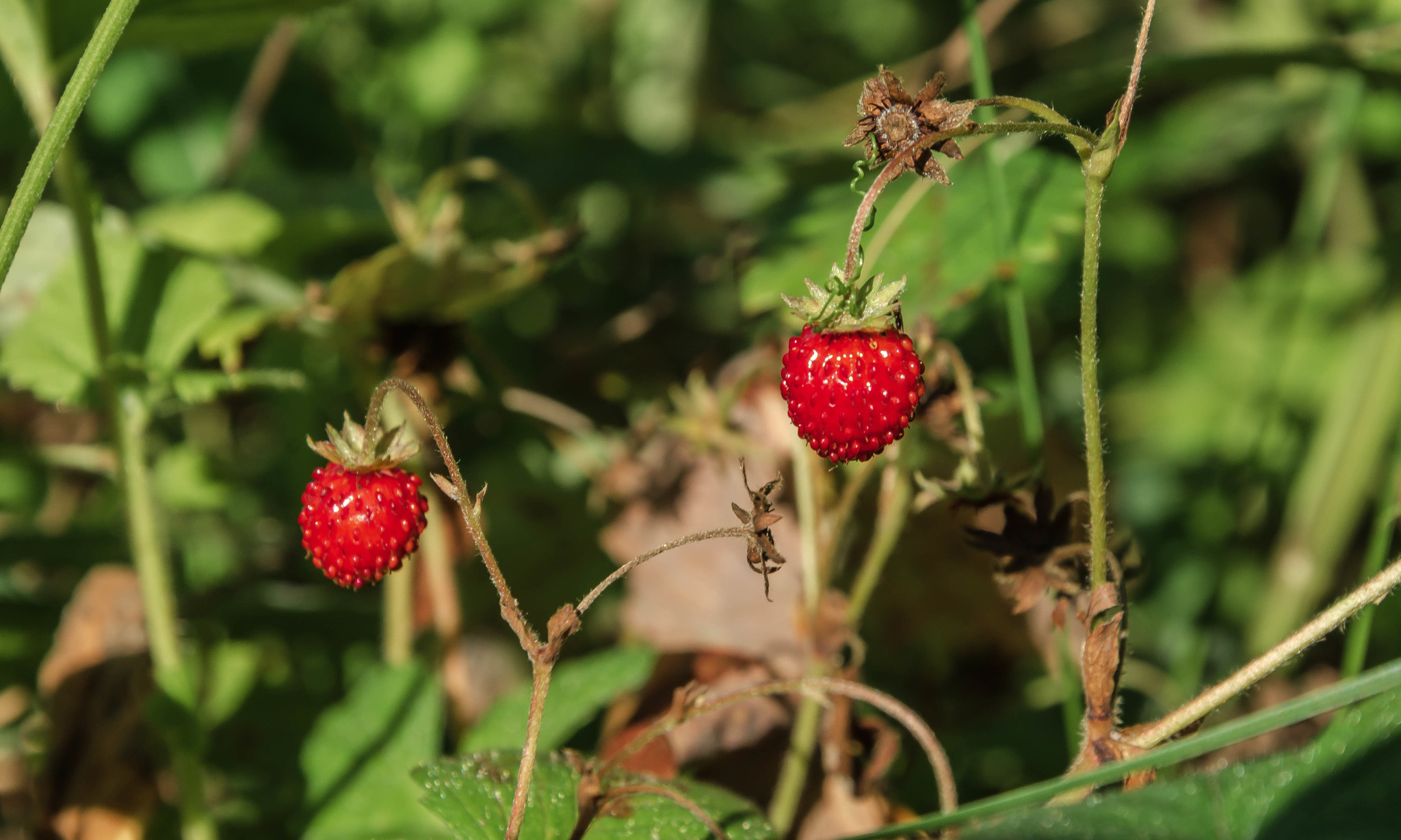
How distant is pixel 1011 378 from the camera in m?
1.50

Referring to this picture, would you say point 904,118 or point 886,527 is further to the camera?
point 886,527

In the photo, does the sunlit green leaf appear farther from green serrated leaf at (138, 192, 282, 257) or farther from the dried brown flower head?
the dried brown flower head

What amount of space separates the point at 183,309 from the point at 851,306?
847mm

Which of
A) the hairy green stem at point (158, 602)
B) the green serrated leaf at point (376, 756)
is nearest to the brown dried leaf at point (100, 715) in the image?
the hairy green stem at point (158, 602)

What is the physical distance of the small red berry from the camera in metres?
→ 0.84

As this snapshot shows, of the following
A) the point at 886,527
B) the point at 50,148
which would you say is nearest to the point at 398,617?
the point at 886,527

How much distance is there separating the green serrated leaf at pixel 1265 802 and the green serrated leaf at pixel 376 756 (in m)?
0.62

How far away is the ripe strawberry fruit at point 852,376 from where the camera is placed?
0.84 m

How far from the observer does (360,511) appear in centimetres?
94

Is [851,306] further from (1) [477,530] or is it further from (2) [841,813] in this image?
(2) [841,813]

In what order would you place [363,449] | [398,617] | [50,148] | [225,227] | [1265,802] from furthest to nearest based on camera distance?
1. [225,227]
2. [398,617]
3. [363,449]
4. [50,148]
5. [1265,802]

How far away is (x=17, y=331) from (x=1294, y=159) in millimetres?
2534

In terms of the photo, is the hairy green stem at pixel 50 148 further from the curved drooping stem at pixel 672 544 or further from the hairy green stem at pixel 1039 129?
the hairy green stem at pixel 1039 129

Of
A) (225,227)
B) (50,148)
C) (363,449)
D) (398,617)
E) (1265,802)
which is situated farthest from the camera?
(225,227)
